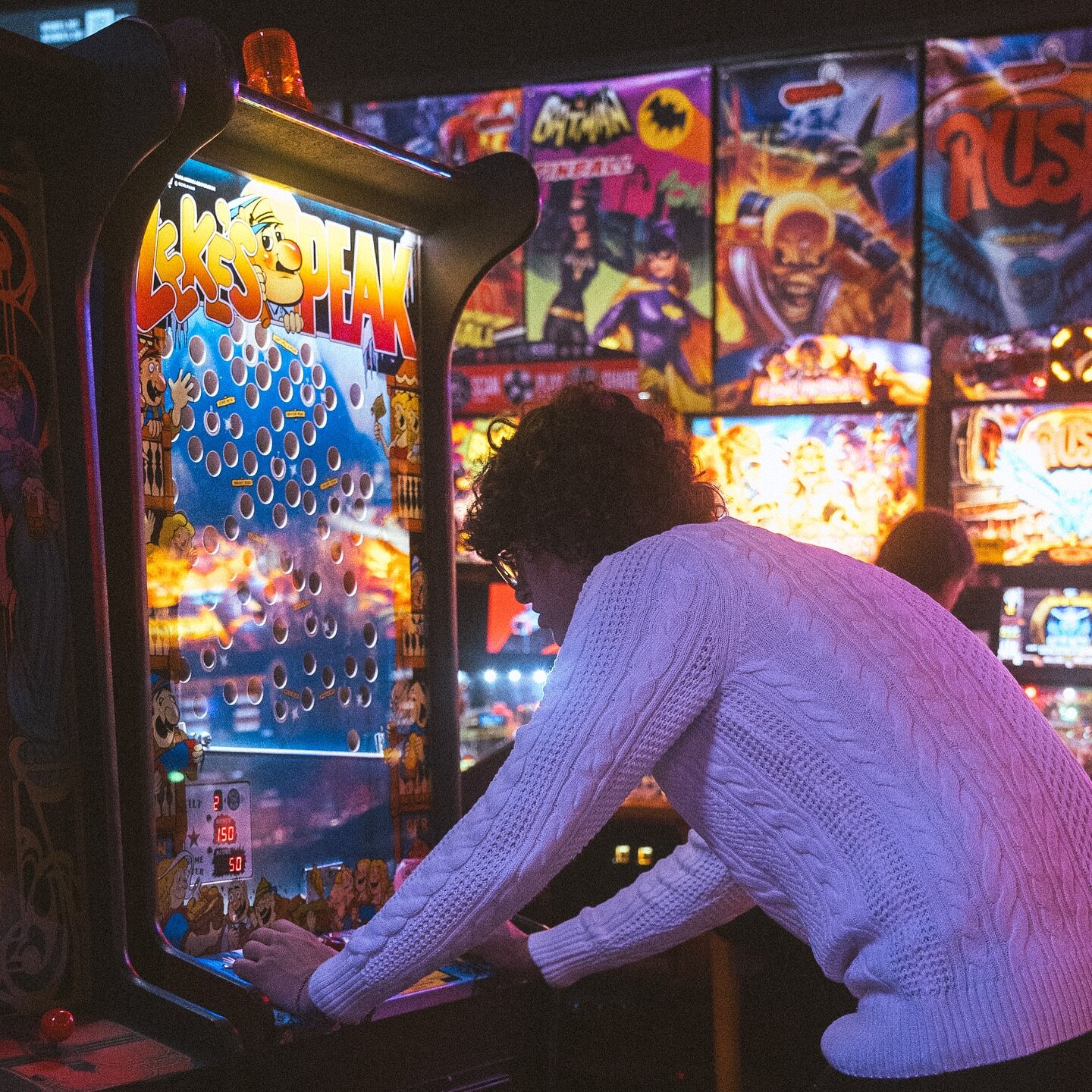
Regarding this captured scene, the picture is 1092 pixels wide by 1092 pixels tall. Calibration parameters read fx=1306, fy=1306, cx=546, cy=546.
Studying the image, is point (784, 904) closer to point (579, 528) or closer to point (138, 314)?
point (579, 528)

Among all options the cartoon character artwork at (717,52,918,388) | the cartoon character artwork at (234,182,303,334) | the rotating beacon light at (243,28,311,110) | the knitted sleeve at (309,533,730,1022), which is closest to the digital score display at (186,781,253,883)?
the knitted sleeve at (309,533,730,1022)

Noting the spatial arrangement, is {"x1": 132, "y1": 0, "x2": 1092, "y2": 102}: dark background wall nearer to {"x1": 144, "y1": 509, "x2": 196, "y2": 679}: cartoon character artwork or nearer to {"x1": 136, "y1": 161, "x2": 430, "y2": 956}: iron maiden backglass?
{"x1": 136, "y1": 161, "x2": 430, "y2": 956}: iron maiden backglass

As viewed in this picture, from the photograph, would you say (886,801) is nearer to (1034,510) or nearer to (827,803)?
(827,803)

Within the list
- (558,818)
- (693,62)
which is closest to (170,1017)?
(558,818)

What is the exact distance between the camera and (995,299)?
474cm

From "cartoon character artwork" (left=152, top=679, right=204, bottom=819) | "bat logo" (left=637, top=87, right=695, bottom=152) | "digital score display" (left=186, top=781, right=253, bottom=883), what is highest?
"bat logo" (left=637, top=87, right=695, bottom=152)

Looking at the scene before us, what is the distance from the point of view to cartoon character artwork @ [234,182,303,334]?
1.87 meters

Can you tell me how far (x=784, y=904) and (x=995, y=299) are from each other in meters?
3.87

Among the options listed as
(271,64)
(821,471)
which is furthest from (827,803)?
(821,471)

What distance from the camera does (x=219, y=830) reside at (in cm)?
174

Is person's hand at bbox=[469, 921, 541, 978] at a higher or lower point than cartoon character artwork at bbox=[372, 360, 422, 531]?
lower

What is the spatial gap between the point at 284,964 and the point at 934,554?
2.63 m

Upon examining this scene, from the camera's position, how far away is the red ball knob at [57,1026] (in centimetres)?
138

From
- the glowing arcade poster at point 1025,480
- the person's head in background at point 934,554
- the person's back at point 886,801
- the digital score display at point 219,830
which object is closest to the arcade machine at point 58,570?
the digital score display at point 219,830
